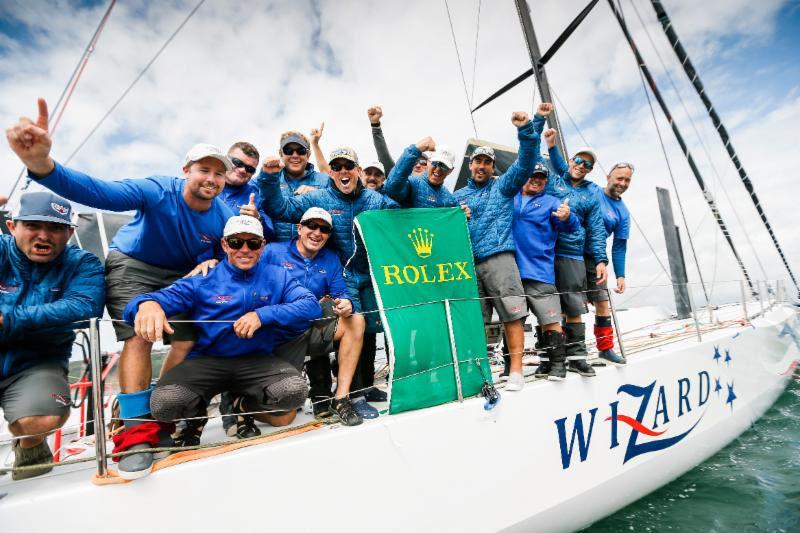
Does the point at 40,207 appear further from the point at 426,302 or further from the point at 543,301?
the point at 543,301

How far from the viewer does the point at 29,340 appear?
1908mm

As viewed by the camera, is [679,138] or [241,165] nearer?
[241,165]

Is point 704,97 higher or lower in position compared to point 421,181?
higher

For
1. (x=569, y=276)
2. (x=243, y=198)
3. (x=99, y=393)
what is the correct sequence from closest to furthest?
(x=99, y=393) → (x=243, y=198) → (x=569, y=276)

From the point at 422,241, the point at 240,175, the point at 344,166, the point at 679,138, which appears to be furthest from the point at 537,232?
the point at 679,138

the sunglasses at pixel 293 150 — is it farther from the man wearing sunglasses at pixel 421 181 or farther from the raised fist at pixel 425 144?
the raised fist at pixel 425 144

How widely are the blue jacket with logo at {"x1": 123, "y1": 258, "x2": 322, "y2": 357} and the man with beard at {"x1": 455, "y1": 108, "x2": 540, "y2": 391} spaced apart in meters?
1.39

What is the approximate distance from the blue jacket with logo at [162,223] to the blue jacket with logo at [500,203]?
1853 millimetres

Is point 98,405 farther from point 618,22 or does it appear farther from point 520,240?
point 618,22

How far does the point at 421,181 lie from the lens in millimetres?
3047

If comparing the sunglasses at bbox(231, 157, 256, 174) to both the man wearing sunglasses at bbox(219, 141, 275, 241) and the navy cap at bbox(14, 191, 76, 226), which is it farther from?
the navy cap at bbox(14, 191, 76, 226)

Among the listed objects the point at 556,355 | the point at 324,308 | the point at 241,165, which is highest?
the point at 241,165

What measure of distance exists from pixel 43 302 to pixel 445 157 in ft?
8.37

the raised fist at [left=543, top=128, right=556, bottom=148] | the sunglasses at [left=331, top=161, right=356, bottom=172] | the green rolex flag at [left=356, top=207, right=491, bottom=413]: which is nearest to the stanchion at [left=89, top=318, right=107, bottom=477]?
the green rolex flag at [left=356, top=207, right=491, bottom=413]
